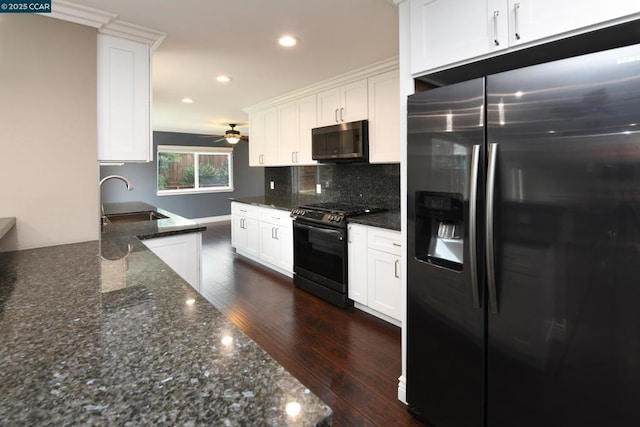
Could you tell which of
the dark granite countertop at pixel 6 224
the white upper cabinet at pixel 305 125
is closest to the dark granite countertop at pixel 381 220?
the white upper cabinet at pixel 305 125

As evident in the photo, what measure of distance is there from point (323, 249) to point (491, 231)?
2165 millimetres

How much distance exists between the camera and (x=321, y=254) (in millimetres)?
3379

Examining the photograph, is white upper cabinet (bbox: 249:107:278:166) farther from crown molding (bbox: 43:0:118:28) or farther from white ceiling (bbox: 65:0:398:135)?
crown molding (bbox: 43:0:118:28)

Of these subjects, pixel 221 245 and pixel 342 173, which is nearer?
pixel 342 173

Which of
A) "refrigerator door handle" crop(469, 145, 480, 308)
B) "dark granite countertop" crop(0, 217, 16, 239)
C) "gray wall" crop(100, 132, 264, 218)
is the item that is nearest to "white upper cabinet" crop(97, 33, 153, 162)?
"dark granite countertop" crop(0, 217, 16, 239)

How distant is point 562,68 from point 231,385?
141 cm

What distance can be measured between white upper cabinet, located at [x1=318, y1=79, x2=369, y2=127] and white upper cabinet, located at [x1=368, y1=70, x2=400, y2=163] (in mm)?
107

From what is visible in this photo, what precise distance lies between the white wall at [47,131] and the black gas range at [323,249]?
189 cm

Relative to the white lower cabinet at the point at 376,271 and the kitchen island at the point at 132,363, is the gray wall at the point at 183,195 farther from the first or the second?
the kitchen island at the point at 132,363

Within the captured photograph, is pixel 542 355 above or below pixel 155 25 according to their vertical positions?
below

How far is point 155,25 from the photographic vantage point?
2.19m

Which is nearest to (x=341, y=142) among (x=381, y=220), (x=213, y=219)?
(x=381, y=220)

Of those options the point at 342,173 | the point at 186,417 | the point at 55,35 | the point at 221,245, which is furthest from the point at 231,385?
the point at 221,245

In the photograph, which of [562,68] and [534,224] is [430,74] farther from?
[534,224]
